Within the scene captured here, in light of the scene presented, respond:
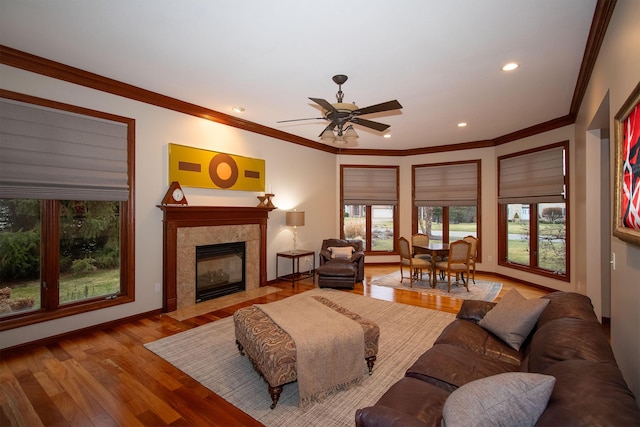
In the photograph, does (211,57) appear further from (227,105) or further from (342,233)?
(342,233)

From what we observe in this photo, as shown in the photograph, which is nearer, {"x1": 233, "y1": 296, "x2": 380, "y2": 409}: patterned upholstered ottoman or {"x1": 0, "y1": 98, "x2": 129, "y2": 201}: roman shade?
{"x1": 233, "y1": 296, "x2": 380, "y2": 409}: patterned upholstered ottoman

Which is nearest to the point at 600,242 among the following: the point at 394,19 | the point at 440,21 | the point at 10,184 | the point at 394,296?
the point at 394,296

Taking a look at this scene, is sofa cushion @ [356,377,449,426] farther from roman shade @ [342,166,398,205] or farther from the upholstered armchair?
roman shade @ [342,166,398,205]

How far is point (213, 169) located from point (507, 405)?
4719 millimetres

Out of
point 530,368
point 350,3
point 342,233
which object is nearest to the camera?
point 530,368

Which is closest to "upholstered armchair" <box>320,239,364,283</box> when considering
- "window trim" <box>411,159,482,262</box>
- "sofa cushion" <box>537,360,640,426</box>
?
"window trim" <box>411,159,482,262</box>

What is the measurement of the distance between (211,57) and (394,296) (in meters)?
4.39

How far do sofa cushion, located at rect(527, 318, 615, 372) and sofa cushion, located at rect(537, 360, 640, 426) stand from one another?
0.53ft

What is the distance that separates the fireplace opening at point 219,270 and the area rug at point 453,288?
2603 millimetres

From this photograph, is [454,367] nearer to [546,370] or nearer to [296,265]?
[546,370]

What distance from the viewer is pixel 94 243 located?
3857mm

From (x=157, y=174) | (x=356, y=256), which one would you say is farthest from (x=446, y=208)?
(x=157, y=174)

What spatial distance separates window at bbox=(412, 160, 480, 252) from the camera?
7.21m

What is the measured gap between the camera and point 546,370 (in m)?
1.58
